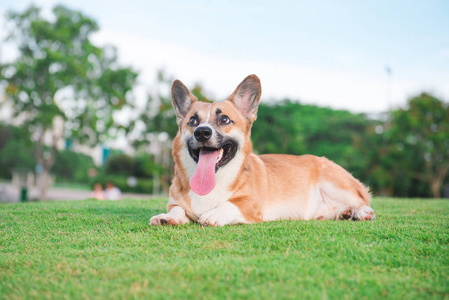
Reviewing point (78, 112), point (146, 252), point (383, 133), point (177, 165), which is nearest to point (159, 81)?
point (78, 112)

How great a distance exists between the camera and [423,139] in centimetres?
2972

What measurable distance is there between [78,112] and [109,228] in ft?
83.1

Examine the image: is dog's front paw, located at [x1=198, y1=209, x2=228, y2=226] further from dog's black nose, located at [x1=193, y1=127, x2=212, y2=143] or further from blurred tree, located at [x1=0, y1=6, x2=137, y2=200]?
blurred tree, located at [x1=0, y1=6, x2=137, y2=200]

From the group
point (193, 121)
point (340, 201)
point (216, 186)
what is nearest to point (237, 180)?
point (216, 186)

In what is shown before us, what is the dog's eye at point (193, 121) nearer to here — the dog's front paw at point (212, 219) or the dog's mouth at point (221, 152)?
the dog's mouth at point (221, 152)

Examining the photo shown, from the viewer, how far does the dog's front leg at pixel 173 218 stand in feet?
14.8

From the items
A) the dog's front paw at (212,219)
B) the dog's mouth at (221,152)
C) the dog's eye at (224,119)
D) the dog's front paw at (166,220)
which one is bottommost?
the dog's front paw at (166,220)

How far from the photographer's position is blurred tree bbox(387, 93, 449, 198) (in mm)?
28312

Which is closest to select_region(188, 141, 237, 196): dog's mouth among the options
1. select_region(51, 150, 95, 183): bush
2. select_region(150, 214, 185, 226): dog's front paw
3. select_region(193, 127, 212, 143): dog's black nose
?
select_region(193, 127, 212, 143): dog's black nose

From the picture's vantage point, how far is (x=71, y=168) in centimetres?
6103

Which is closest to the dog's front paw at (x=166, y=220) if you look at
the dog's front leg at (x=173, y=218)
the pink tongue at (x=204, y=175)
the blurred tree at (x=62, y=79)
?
the dog's front leg at (x=173, y=218)

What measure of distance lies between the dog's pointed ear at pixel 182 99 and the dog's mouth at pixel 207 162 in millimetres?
840

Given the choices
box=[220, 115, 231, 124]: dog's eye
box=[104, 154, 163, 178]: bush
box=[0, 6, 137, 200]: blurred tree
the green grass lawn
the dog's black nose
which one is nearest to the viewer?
the green grass lawn

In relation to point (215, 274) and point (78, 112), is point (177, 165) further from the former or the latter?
point (78, 112)
